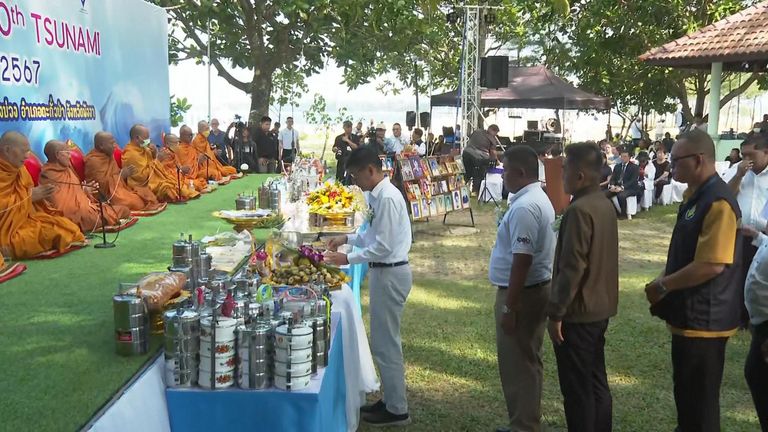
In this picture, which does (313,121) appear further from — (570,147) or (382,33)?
(570,147)

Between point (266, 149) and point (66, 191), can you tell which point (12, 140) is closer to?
point (66, 191)

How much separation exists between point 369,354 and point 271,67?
57.6ft

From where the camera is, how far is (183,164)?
12.4m

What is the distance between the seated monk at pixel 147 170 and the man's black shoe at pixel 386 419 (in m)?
6.84

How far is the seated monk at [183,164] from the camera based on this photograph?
11.3m

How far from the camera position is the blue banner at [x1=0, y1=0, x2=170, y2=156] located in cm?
827

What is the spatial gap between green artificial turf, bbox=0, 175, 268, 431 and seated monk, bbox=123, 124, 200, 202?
2.72 meters

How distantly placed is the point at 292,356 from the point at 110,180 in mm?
7086

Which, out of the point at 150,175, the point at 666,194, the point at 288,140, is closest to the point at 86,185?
the point at 150,175

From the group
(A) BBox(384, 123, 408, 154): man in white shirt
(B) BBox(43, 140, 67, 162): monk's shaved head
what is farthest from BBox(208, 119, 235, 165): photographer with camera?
(B) BBox(43, 140, 67, 162): monk's shaved head

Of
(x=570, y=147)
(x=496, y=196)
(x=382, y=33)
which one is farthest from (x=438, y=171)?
(x=382, y=33)

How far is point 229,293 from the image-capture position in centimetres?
302

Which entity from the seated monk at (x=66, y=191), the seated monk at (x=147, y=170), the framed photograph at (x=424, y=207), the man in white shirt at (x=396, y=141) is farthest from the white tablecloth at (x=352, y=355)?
the man in white shirt at (x=396, y=141)

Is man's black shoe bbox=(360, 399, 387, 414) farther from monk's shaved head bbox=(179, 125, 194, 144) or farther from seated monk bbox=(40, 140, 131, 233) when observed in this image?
monk's shaved head bbox=(179, 125, 194, 144)
